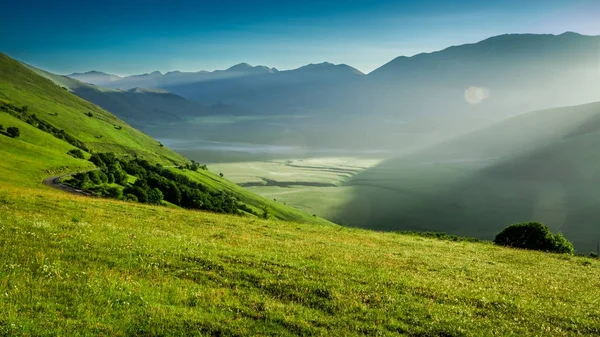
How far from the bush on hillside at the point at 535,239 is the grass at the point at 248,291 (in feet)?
98.8

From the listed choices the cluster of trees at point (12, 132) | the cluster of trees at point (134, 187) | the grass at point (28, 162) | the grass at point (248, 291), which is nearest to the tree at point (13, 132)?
the cluster of trees at point (12, 132)

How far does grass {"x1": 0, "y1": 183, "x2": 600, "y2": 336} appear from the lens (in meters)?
11.7

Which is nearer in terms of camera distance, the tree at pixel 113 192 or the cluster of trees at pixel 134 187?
the tree at pixel 113 192

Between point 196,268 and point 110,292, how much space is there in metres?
Result: 4.51

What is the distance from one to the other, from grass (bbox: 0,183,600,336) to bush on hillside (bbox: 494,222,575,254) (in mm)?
30108

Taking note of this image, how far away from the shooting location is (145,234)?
23.7 meters

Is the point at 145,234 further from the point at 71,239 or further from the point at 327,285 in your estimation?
the point at 327,285

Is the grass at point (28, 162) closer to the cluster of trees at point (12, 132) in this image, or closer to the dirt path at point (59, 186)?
the dirt path at point (59, 186)

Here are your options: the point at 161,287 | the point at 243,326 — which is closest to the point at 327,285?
the point at 243,326

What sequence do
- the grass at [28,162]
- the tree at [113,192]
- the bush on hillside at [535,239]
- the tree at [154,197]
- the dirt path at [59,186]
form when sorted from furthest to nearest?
the tree at [154,197] < the tree at [113,192] < the grass at [28,162] < the dirt path at [59,186] < the bush on hillside at [535,239]

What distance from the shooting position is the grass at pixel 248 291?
38.4 feet

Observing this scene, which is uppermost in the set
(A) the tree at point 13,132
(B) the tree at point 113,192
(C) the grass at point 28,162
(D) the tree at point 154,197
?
(A) the tree at point 13,132

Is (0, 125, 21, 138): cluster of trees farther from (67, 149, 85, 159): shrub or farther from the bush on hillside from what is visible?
the bush on hillside

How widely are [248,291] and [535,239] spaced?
5253 cm
